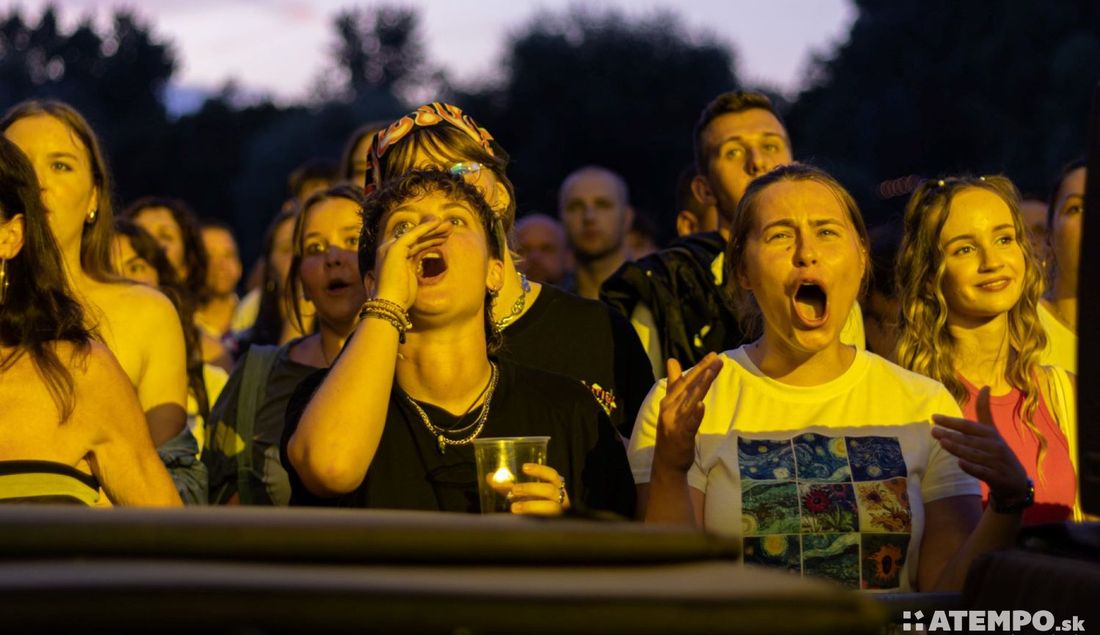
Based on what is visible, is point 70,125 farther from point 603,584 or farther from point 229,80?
point 229,80

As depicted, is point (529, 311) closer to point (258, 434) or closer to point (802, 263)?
point (802, 263)

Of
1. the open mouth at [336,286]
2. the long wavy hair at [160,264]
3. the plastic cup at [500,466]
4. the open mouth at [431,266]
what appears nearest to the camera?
the plastic cup at [500,466]

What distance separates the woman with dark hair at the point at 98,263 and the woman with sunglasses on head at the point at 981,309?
7.89 ft

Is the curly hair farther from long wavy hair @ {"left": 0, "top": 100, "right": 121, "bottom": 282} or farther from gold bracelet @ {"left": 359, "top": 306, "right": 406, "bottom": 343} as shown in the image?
long wavy hair @ {"left": 0, "top": 100, "right": 121, "bottom": 282}

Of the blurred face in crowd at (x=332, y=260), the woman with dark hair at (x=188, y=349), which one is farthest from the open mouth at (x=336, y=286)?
→ the woman with dark hair at (x=188, y=349)

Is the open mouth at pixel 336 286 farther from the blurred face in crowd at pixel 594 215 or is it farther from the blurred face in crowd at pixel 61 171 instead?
the blurred face in crowd at pixel 594 215

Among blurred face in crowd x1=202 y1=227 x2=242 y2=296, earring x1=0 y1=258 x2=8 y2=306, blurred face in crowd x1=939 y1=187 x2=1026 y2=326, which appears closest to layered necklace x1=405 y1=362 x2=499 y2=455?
→ earring x1=0 y1=258 x2=8 y2=306

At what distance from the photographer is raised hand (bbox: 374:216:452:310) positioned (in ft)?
12.3

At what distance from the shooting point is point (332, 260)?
619 centimetres

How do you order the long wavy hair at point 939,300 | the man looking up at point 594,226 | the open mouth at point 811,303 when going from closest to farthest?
the open mouth at point 811,303 → the long wavy hair at point 939,300 → the man looking up at point 594,226

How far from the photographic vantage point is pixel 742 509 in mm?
3914

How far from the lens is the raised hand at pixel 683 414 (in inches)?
142

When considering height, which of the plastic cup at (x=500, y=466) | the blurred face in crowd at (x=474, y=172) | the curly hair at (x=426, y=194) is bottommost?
the plastic cup at (x=500, y=466)

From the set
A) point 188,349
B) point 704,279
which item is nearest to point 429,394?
point 704,279
